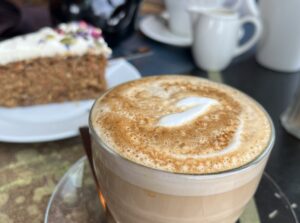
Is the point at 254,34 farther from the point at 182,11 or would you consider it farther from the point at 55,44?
the point at 55,44

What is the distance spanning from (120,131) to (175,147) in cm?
8

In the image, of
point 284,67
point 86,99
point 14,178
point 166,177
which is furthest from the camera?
point 284,67

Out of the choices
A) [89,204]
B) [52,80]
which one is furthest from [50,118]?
[89,204]

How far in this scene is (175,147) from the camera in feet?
1.51

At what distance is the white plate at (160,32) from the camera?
1.20m

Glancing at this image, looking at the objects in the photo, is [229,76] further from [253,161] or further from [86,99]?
[253,161]

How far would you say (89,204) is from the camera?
623 millimetres

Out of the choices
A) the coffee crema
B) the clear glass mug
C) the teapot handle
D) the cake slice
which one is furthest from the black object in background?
the clear glass mug

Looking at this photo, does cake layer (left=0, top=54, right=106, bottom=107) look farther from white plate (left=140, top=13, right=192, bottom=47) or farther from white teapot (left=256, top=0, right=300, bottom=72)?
white teapot (left=256, top=0, right=300, bottom=72)

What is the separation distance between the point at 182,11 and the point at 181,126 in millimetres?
820

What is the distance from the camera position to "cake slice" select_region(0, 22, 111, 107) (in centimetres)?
95

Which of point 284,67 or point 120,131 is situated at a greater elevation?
point 120,131

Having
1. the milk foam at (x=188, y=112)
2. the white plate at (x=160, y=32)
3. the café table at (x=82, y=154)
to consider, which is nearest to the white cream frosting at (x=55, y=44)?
the café table at (x=82, y=154)

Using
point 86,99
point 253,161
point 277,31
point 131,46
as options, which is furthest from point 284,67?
point 253,161
